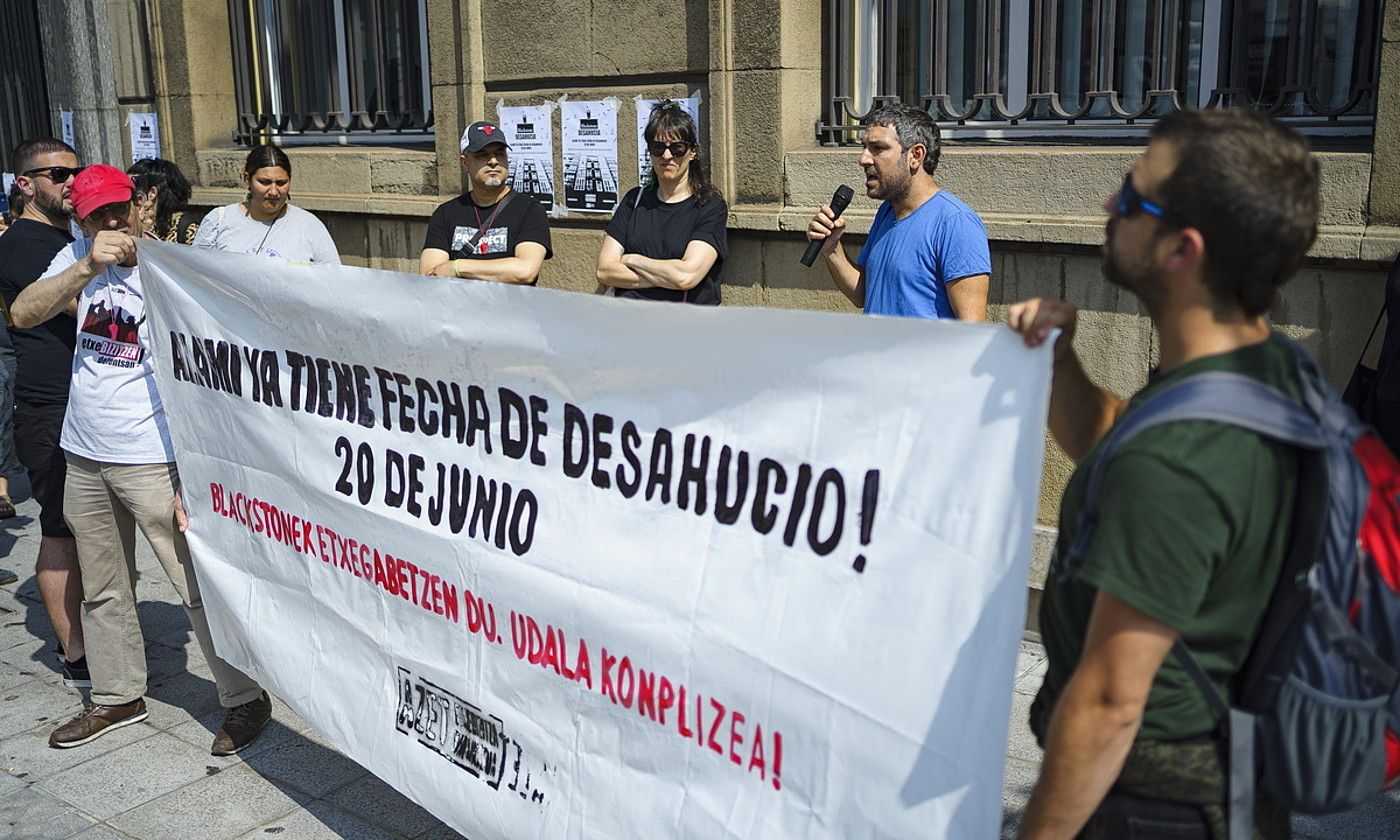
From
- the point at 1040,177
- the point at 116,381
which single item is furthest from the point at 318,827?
the point at 1040,177

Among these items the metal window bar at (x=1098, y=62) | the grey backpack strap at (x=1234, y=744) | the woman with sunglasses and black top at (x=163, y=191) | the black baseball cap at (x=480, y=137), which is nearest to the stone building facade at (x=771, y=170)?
the metal window bar at (x=1098, y=62)

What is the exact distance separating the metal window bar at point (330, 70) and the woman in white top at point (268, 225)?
2749 mm

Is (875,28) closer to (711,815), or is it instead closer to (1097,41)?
(1097,41)

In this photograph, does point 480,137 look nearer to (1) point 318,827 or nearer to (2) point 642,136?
(2) point 642,136

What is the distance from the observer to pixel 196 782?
13.8 feet

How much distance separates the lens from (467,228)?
5.47 metres

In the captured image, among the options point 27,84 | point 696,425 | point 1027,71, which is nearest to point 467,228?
point 1027,71

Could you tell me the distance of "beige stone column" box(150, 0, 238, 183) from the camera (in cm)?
895

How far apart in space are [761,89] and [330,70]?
151 inches

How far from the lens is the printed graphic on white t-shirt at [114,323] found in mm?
4371

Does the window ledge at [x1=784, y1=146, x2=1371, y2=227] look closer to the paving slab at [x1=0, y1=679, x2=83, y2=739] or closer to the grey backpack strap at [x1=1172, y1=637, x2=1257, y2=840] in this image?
the grey backpack strap at [x1=1172, y1=637, x2=1257, y2=840]

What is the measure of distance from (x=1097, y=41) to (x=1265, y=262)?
3904 mm

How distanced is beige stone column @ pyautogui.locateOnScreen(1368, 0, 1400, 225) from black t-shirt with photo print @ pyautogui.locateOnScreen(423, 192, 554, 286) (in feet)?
10.0

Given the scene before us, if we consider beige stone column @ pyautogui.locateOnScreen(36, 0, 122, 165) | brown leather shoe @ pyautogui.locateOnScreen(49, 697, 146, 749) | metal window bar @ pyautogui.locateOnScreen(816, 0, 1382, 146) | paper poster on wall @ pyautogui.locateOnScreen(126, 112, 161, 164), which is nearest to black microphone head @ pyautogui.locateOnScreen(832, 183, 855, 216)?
metal window bar @ pyautogui.locateOnScreen(816, 0, 1382, 146)
